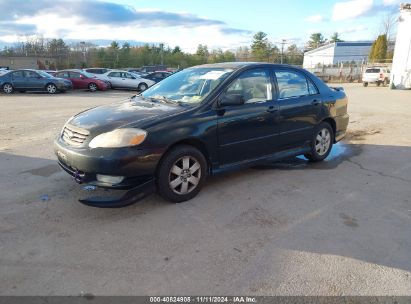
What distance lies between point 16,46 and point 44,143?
6579 cm

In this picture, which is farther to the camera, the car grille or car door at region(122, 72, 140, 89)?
car door at region(122, 72, 140, 89)

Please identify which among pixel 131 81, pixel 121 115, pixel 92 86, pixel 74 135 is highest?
pixel 121 115

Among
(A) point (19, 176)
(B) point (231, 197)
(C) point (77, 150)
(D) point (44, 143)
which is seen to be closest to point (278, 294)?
(B) point (231, 197)

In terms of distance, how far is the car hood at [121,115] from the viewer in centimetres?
397

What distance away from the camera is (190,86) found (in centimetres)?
487

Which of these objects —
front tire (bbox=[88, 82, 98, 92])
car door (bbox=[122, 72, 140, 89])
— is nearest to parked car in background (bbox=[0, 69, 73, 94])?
front tire (bbox=[88, 82, 98, 92])

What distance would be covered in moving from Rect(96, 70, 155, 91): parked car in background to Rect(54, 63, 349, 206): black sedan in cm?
1832

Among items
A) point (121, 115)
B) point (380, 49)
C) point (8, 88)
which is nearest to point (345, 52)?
point (380, 49)

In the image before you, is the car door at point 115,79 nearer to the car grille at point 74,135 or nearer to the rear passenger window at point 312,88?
the rear passenger window at point 312,88

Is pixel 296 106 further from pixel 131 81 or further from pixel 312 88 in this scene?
pixel 131 81

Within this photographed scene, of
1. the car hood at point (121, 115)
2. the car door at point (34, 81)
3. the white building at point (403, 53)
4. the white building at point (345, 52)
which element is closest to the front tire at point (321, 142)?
the car hood at point (121, 115)

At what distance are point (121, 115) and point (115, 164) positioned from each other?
76 cm

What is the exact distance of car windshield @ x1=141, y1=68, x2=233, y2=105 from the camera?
15.0ft

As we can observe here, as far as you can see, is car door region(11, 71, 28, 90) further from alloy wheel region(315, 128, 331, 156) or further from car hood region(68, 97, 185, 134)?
alloy wheel region(315, 128, 331, 156)
